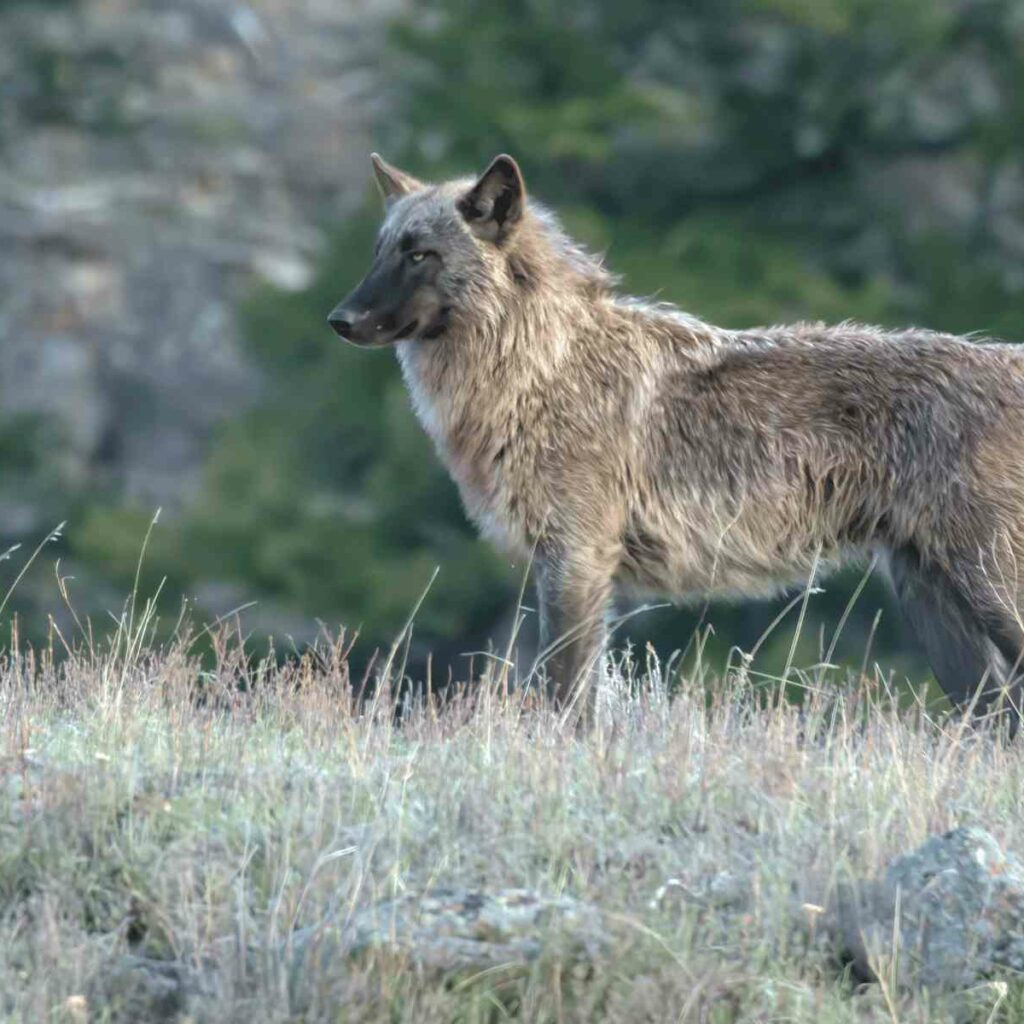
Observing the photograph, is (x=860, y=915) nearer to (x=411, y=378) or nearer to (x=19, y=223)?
(x=411, y=378)

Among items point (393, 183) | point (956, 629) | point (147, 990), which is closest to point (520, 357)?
point (393, 183)

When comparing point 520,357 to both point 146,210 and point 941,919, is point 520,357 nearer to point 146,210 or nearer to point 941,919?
point 941,919

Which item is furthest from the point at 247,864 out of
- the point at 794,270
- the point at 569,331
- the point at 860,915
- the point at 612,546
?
the point at 794,270

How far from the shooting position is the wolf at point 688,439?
805 cm

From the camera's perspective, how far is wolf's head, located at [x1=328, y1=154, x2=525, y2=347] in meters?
8.29

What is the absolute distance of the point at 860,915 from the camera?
17.7 ft

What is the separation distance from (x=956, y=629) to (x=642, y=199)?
50.0ft

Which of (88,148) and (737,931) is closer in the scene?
(737,931)

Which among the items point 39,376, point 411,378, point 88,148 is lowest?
point 39,376

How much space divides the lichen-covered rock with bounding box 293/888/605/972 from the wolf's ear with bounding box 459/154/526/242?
3707 millimetres

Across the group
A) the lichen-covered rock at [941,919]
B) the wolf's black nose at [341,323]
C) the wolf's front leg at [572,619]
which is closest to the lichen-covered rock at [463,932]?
the lichen-covered rock at [941,919]

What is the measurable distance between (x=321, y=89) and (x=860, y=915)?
36.2 m

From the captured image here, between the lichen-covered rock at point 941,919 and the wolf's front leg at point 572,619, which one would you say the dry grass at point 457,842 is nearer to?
the lichen-covered rock at point 941,919

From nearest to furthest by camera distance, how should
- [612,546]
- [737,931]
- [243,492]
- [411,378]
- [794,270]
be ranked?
[737,931] < [612,546] < [411,378] < [794,270] < [243,492]
